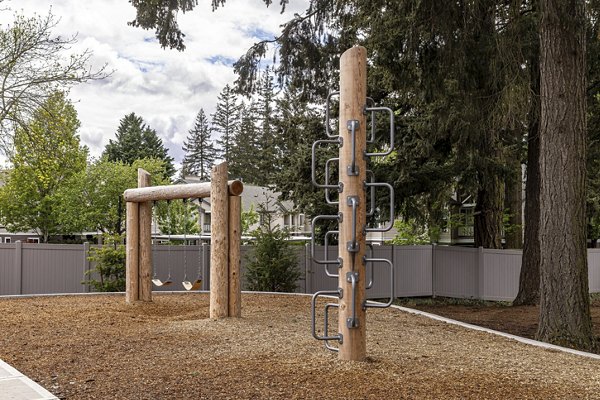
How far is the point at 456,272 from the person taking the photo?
18.9 meters

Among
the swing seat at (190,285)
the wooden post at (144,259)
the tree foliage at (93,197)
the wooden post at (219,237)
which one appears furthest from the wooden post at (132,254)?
the tree foliage at (93,197)

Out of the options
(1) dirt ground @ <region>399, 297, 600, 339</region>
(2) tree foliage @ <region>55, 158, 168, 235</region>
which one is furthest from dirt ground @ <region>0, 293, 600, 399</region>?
(2) tree foliage @ <region>55, 158, 168, 235</region>

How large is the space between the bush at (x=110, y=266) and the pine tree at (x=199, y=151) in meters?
45.5

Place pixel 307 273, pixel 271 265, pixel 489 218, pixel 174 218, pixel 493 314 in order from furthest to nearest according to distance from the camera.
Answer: pixel 174 218 → pixel 489 218 → pixel 307 273 → pixel 271 265 → pixel 493 314

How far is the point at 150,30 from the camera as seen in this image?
12672 millimetres

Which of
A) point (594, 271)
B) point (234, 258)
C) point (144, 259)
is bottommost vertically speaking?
point (594, 271)

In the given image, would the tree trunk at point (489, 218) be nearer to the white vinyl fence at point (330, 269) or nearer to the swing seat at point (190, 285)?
the white vinyl fence at point (330, 269)

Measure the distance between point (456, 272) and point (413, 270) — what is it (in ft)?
4.15

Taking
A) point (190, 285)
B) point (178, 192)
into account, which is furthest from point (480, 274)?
point (178, 192)

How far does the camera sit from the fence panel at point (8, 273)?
50.9 feet

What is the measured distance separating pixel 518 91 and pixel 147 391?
24.9 feet

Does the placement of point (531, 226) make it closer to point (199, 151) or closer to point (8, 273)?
point (8, 273)

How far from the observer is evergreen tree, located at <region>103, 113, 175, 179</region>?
55375mm

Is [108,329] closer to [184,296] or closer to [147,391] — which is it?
[147,391]
